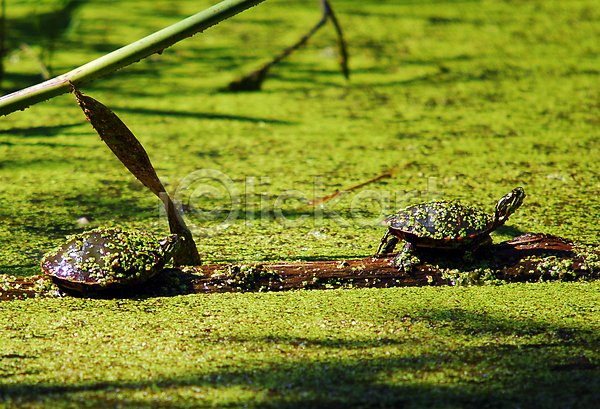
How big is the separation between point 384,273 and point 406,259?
0.07 metres

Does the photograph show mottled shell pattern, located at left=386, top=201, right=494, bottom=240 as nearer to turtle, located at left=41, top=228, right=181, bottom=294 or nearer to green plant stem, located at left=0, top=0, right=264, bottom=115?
turtle, located at left=41, top=228, right=181, bottom=294

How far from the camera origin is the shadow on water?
38.1 inches

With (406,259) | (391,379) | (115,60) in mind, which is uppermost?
(115,60)

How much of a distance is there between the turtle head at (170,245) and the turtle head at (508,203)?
33.3 inches

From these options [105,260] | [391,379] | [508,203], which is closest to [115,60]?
[105,260]

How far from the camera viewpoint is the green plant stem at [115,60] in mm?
956

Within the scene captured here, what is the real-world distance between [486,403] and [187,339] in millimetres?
612

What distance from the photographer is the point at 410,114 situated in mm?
3002

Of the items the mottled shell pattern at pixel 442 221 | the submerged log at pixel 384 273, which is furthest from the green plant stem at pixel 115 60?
the mottled shell pattern at pixel 442 221

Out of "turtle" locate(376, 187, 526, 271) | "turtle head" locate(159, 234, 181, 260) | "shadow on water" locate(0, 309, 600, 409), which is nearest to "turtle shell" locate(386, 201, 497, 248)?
"turtle" locate(376, 187, 526, 271)

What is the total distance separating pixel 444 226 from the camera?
140 centimetres

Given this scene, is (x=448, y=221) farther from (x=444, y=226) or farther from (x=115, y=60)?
(x=115, y=60)

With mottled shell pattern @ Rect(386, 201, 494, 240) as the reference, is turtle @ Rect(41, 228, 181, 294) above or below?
below

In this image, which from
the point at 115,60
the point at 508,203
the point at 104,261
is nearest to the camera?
the point at 115,60
